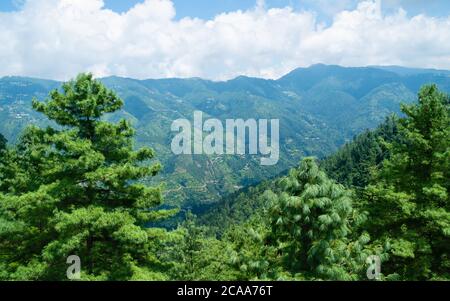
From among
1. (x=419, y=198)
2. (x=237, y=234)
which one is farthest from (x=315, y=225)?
(x=419, y=198)

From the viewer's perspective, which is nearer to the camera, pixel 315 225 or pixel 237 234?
pixel 315 225

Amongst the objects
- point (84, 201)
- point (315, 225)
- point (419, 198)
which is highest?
point (419, 198)

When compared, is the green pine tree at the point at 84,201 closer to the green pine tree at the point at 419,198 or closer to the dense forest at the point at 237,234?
the dense forest at the point at 237,234

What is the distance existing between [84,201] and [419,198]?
15.0 meters

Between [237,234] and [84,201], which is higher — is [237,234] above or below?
below

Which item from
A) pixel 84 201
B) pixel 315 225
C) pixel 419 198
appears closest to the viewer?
pixel 315 225

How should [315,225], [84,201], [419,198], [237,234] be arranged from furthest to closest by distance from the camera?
[419,198] → [237,234] → [84,201] → [315,225]

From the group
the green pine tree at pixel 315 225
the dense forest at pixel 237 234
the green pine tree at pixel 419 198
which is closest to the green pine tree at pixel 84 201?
the dense forest at pixel 237 234

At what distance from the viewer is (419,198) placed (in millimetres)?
18031

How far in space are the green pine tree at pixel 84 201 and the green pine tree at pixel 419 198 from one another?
34.5 feet

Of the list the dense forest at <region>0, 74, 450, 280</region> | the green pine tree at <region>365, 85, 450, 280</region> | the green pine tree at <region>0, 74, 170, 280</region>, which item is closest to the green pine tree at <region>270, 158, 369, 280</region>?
the dense forest at <region>0, 74, 450, 280</region>

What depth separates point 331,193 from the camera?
1169 centimetres

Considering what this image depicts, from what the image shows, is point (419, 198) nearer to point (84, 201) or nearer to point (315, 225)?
point (315, 225)
